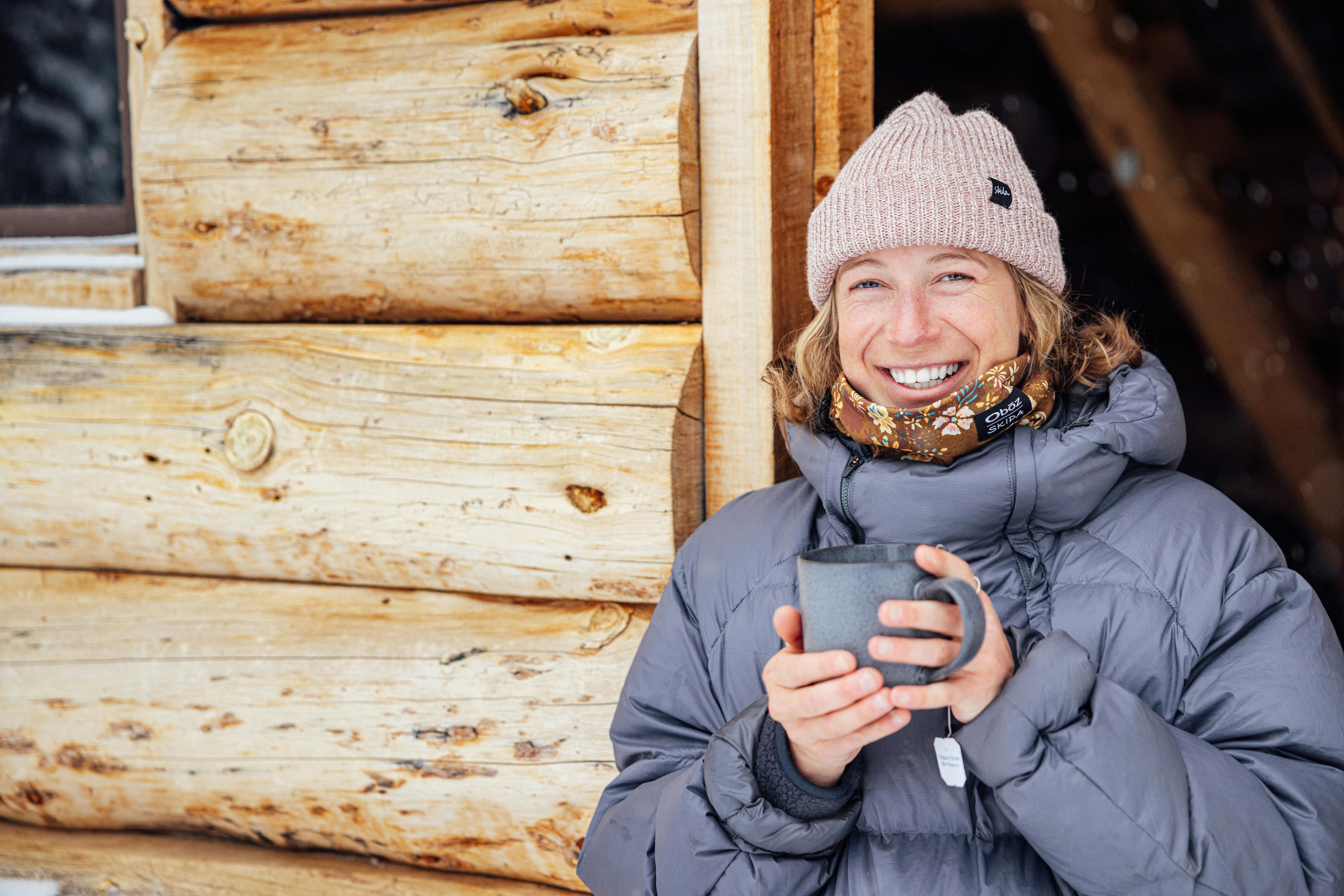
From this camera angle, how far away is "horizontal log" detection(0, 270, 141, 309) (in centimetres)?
219

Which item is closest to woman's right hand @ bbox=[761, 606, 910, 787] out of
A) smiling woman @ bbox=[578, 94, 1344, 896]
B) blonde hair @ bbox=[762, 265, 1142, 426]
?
smiling woman @ bbox=[578, 94, 1344, 896]

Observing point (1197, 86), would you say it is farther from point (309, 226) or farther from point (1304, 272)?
point (309, 226)

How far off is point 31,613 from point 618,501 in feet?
4.60

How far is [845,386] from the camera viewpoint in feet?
4.88

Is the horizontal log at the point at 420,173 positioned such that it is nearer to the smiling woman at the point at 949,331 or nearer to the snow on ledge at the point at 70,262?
the snow on ledge at the point at 70,262

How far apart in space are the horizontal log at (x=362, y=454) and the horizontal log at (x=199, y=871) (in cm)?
59

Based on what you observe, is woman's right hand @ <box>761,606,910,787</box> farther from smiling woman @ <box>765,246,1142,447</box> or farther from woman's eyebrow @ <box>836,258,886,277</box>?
woman's eyebrow @ <box>836,258,886,277</box>

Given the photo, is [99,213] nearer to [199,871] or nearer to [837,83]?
[199,871]

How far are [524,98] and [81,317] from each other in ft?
3.73

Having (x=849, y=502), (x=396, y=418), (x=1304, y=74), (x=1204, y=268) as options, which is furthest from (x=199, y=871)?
(x=1304, y=74)

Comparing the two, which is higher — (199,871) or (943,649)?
(943,649)

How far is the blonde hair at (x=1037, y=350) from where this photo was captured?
1.47m

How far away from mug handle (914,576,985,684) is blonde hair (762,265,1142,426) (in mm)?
605

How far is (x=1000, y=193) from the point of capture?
145cm
